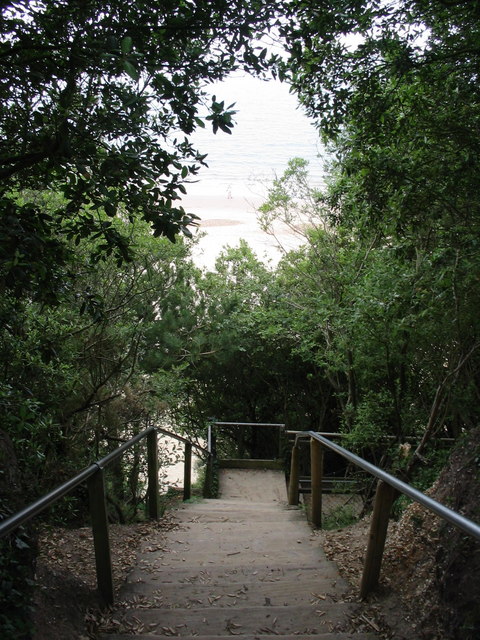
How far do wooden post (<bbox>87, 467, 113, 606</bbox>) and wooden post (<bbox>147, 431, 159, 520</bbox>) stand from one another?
2035 millimetres

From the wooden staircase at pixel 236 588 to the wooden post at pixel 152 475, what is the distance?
273 mm

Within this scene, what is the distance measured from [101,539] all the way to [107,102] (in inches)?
89.8

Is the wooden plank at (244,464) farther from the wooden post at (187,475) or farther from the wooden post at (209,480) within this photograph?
the wooden post at (187,475)

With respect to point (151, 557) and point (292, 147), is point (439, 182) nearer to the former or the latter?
point (151, 557)

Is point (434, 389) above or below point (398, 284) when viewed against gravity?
below

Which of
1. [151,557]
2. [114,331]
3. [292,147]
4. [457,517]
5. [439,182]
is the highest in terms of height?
[292,147]

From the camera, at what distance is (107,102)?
2.91m

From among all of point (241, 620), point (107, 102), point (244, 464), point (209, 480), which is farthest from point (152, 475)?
point (244, 464)

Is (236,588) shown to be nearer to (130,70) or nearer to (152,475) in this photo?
(152,475)

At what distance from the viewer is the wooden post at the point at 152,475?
5.07 meters

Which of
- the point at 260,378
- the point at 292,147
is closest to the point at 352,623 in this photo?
the point at 292,147

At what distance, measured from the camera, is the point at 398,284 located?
5812mm

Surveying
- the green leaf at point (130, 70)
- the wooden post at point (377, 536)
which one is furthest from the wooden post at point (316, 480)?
the green leaf at point (130, 70)

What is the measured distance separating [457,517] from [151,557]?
2.67m
